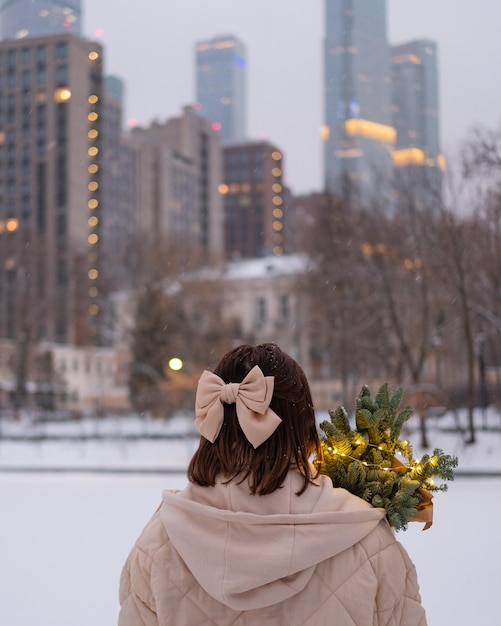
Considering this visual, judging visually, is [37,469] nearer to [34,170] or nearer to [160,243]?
[160,243]

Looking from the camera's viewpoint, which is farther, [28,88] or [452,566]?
[28,88]

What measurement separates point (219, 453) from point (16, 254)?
213ft

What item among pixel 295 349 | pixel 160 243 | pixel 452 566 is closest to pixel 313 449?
pixel 452 566

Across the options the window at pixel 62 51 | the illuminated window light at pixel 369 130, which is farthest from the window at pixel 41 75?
the illuminated window light at pixel 369 130

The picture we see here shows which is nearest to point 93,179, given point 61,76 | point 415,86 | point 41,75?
point 61,76

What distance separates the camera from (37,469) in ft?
70.7

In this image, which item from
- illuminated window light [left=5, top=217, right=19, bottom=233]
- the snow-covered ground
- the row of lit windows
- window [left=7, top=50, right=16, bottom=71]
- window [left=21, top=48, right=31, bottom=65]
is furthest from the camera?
the row of lit windows

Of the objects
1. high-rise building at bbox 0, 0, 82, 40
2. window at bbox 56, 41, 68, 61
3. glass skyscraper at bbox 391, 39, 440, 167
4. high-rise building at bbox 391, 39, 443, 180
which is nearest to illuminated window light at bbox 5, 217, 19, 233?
window at bbox 56, 41, 68, 61

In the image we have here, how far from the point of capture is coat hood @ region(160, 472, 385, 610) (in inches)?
87.7

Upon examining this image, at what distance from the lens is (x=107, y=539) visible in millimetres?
9766

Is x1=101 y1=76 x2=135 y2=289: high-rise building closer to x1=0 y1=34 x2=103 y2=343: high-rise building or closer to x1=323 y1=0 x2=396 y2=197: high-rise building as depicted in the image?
x1=0 y1=34 x2=103 y2=343: high-rise building

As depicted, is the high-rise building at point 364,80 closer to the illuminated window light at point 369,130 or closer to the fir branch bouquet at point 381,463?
the illuminated window light at point 369,130

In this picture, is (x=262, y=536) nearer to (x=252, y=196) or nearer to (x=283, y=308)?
(x=283, y=308)

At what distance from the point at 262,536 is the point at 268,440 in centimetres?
27
